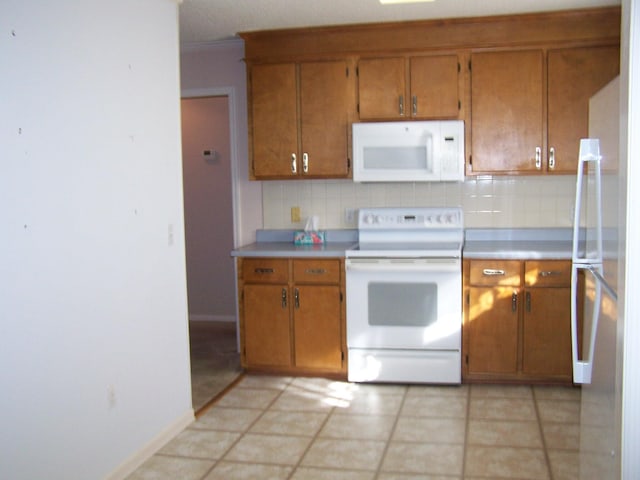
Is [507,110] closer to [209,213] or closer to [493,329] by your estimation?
[493,329]

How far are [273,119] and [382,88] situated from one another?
0.77m

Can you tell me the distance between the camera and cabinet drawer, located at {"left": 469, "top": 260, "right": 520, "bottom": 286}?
13.5ft

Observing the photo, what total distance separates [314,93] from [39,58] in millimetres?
2360

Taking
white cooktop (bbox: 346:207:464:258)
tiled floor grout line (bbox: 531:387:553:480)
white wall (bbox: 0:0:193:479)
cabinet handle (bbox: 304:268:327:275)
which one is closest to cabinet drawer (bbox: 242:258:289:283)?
cabinet handle (bbox: 304:268:327:275)

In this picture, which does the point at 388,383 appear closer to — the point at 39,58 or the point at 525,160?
the point at 525,160

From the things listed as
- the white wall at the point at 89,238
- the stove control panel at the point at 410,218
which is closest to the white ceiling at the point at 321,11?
the white wall at the point at 89,238

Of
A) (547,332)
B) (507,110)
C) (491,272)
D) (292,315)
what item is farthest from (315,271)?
(507,110)

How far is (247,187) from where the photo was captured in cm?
504

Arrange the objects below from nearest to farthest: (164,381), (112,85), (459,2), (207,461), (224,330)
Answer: (112,85) → (207,461) → (164,381) → (459,2) → (224,330)

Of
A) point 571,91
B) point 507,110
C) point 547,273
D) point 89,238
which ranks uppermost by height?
point 571,91

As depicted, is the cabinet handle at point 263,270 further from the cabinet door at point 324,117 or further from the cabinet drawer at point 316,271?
the cabinet door at point 324,117

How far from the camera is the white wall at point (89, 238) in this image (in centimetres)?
230

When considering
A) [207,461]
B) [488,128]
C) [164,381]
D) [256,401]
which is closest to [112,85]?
[164,381]

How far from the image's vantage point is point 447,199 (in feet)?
15.5
